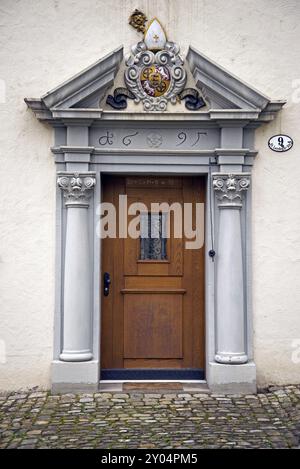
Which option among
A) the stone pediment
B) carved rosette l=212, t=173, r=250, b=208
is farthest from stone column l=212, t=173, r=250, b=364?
the stone pediment

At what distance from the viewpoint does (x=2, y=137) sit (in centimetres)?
697

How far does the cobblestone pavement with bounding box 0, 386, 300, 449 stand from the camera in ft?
17.5

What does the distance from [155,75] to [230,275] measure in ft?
7.61

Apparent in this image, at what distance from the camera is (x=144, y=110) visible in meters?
7.00

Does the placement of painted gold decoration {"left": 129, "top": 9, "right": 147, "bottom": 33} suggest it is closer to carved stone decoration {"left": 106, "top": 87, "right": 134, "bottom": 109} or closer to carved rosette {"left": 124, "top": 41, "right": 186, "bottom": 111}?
carved rosette {"left": 124, "top": 41, "right": 186, "bottom": 111}

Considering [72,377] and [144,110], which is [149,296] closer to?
[72,377]

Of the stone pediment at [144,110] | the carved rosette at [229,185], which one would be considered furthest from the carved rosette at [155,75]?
the carved rosette at [229,185]

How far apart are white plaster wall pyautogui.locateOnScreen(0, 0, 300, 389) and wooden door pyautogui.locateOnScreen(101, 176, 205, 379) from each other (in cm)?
71

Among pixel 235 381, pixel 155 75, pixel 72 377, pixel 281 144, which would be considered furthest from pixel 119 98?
pixel 235 381

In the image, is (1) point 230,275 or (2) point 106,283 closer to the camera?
(1) point 230,275

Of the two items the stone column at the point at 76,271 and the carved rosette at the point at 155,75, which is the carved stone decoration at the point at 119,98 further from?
the stone column at the point at 76,271
